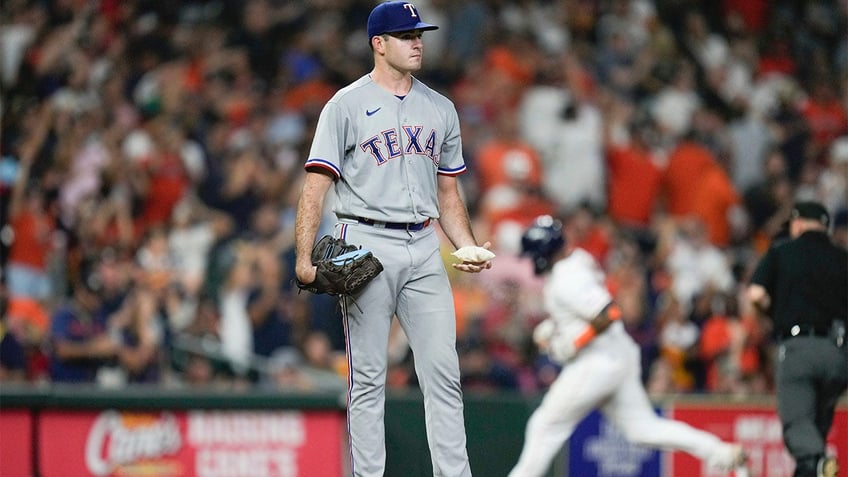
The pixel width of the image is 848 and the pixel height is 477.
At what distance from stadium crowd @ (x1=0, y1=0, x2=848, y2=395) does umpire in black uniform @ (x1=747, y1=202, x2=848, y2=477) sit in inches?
165

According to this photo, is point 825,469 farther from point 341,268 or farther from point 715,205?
point 715,205

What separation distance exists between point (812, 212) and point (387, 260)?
3.03 meters

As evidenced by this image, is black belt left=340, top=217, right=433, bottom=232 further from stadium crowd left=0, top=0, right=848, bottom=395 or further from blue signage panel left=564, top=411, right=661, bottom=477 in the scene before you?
stadium crowd left=0, top=0, right=848, bottom=395

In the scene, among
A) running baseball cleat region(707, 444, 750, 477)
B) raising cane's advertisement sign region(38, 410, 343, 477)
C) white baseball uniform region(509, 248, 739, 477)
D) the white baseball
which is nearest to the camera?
the white baseball

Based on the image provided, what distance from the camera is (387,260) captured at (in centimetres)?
642

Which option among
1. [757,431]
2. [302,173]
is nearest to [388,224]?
[757,431]

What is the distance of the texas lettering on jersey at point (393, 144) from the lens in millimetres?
6465

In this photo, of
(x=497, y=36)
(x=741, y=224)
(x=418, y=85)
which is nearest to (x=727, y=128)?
(x=741, y=224)

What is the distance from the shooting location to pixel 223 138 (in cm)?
1428

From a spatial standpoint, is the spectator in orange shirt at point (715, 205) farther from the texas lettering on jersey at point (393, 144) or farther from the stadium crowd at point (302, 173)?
the texas lettering on jersey at point (393, 144)

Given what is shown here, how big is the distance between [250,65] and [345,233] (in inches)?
363

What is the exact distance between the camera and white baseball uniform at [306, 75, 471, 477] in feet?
20.9

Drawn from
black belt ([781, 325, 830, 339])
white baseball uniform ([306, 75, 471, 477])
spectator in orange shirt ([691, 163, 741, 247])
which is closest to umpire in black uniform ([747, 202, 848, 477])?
black belt ([781, 325, 830, 339])

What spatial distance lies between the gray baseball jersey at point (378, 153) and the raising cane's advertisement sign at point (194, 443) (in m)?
3.98
